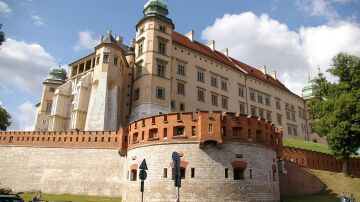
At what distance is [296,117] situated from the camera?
76375mm

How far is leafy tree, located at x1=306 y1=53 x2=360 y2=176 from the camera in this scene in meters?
38.6

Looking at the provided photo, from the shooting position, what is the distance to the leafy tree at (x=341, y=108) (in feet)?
127

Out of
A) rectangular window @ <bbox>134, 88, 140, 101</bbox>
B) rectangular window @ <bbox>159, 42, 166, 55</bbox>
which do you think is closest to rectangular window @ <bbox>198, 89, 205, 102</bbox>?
rectangular window @ <bbox>159, 42, 166, 55</bbox>

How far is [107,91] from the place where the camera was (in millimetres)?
46500

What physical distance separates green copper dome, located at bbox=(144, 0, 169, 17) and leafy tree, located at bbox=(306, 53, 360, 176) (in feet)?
84.7

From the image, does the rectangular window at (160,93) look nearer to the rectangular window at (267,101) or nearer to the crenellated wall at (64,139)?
the crenellated wall at (64,139)

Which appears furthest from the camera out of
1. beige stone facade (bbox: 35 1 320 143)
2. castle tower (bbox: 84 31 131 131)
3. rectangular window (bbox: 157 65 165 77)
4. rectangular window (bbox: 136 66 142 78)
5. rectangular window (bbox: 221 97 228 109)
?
rectangular window (bbox: 221 97 228 109)

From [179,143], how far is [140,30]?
1177 inches

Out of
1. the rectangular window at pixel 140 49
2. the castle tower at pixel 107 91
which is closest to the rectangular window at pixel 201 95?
the rectangular window at pixel 140 49

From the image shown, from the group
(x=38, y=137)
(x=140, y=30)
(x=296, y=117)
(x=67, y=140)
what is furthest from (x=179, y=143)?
(x=296, y=117)

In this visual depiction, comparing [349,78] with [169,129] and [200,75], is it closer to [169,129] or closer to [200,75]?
[200,75]

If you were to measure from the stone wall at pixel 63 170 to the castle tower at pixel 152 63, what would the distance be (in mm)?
10994

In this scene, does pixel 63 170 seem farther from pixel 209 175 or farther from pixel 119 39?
pixel 119 39

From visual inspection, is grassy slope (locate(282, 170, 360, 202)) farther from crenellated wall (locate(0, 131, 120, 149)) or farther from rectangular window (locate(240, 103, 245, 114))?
rectangular window (locate(240, 103, 245, 114))
